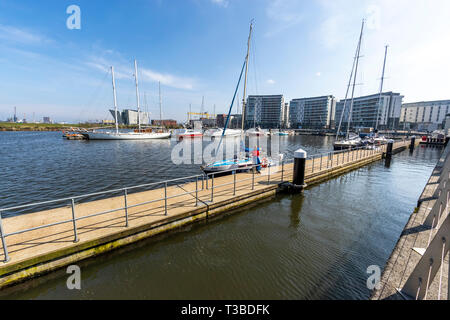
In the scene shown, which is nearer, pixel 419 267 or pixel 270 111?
pixel 419 267

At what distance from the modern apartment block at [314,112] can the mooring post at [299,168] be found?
465ft

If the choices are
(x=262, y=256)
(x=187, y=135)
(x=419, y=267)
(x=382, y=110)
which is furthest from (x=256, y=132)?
(x=382, y=110)

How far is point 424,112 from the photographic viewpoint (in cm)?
14212

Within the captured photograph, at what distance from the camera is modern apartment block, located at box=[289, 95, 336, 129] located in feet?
473

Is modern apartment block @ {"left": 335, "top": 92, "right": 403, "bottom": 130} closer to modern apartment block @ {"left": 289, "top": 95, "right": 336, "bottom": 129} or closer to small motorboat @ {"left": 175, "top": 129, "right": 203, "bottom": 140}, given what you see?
modern apartment block @ {"left": 289, "top": 95, "right": 336, "bottom": 129}

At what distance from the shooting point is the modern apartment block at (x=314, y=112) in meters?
144

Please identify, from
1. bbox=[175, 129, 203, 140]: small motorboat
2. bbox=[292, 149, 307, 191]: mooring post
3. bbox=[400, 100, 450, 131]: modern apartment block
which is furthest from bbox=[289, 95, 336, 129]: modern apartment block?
bbox=[292, 149, 307, 191]: mooring post

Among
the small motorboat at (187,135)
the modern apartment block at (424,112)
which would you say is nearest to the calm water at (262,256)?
the small motorboat at (187,135)

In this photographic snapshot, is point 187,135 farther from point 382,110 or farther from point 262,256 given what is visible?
point 382,110

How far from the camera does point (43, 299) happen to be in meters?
4.66

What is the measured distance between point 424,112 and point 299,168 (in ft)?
648

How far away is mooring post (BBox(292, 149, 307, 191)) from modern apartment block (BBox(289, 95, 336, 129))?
141615mm
